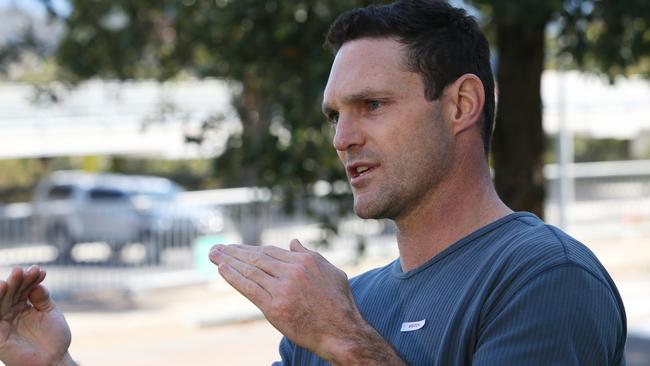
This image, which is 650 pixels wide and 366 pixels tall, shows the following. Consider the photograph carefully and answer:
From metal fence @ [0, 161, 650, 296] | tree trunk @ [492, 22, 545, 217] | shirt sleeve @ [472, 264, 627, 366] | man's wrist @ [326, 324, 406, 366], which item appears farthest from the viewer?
metal fence @ [0, 161, 650, 296]

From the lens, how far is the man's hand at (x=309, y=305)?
1996 mm

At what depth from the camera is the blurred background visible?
25.2 ft

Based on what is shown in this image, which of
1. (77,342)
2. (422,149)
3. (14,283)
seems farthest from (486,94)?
(77,342)

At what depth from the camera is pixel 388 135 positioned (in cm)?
222

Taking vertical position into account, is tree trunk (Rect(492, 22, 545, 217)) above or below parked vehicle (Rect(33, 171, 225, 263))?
above

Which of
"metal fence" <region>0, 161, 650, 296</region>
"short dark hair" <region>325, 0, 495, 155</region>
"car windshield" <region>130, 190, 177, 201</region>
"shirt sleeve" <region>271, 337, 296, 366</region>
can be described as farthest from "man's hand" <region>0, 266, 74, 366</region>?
"car windshield" <region>130, 190, 177, 201</region>

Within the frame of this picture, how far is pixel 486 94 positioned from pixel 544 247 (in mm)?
416

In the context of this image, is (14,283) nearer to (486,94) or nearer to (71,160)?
(486,94)

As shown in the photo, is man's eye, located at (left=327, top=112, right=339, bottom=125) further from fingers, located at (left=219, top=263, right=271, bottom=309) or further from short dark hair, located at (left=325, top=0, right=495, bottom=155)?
fingers, located at (left=219, top=263, right=271, bottom=309)

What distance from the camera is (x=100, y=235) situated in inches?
632

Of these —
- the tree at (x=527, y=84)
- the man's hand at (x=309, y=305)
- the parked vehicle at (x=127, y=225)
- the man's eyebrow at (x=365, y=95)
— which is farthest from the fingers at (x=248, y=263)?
the parked vehicle at (x=127, y=225)

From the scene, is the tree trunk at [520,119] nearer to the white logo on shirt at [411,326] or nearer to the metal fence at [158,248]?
the white logo on shirt at [411,326]

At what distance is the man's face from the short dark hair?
0.03 m

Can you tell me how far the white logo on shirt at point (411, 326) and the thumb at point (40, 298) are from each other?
0.80 meters
